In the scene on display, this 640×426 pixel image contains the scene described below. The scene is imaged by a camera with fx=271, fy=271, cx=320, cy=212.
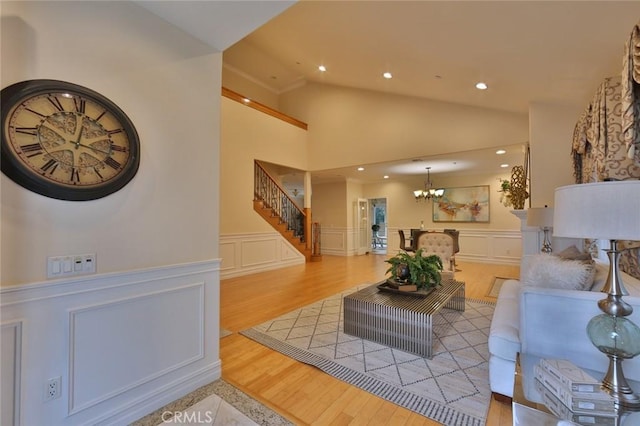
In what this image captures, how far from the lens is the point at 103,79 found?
62.5 inches

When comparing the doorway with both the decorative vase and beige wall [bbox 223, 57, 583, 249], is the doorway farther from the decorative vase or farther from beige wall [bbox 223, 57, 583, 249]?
the decorative vase

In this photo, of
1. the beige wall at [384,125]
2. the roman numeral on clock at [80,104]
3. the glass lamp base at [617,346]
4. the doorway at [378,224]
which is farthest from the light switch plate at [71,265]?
the doorway at [378,224]

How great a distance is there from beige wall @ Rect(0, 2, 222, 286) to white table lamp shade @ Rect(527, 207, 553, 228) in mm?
3743

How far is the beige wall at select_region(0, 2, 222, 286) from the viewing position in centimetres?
133

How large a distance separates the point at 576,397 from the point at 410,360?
147 cm

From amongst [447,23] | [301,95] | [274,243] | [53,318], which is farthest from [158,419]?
[301,95]

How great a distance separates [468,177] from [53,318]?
28.3 ft

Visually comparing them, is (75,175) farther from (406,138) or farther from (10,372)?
(406,138)

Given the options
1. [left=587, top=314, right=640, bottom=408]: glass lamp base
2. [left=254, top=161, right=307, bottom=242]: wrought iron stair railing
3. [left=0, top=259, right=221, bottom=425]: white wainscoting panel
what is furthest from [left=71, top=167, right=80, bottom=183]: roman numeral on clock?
[left=254, top=161, right=307, bottom=242]: wrought iron stair railing

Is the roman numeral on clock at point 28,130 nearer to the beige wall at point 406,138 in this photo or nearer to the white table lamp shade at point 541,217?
the white table lamp shade at point 541,217

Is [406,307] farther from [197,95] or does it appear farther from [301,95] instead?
[301,95]

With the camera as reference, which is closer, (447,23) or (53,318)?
(53,318)

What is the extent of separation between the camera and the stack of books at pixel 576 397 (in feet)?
3.33

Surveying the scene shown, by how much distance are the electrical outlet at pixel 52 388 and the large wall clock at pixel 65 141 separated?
3.13 ft
